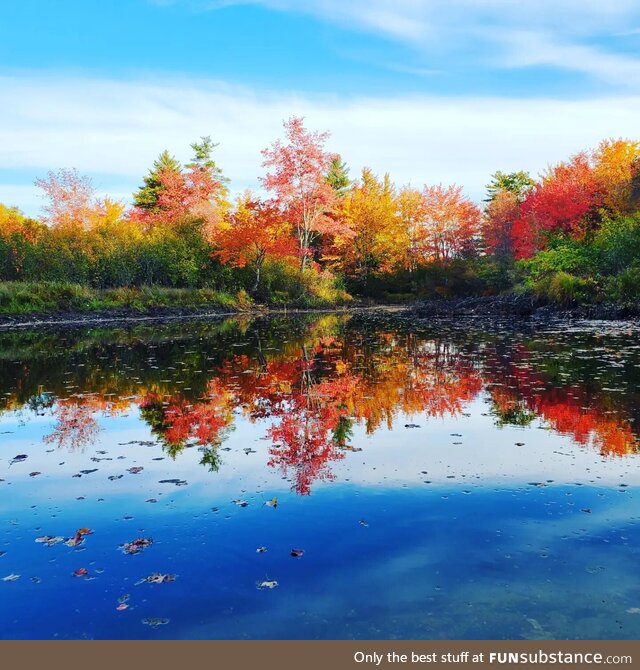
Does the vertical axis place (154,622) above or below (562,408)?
below

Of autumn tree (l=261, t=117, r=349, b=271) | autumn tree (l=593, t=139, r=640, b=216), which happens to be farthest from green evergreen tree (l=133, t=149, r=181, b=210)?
autumn tree (l=593, t=139, r=640, b=216)

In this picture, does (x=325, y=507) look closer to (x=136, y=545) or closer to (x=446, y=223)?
(x=136, y=545)

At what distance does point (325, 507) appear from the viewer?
218 inches

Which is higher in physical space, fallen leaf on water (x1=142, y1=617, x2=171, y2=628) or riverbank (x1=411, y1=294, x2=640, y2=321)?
riverbank (x1=411, y1=294, x2=640, y2=321)

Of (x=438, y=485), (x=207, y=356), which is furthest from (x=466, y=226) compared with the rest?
(x=438, y=485)

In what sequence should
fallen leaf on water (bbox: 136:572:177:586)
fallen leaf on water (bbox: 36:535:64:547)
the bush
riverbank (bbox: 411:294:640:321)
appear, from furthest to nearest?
the bush
riverbank (bbox: 411:294:640:321)
fallen leaf on water (bbox: 36:535:64:547)
fallen leaf on water (bbox: 136:572:177:586)

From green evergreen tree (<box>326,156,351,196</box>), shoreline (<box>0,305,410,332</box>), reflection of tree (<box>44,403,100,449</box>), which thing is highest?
green evergreen tree (<box>326,156,351,196</box>)

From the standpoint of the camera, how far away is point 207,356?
15875 mm

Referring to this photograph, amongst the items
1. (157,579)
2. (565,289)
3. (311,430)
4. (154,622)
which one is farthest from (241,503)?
(565,289)

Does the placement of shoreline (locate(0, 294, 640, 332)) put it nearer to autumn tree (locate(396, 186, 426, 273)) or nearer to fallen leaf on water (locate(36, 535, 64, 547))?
autumn tree (locate(396, 186, 426, 273))

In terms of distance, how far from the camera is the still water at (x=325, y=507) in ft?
12.5

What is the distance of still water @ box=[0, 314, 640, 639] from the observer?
3.82 metres

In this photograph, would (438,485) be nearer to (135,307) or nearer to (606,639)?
(606,639)

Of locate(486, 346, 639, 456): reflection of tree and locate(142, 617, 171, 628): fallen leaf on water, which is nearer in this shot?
locate(142, 617, 171, 628): fallen leaf on water
